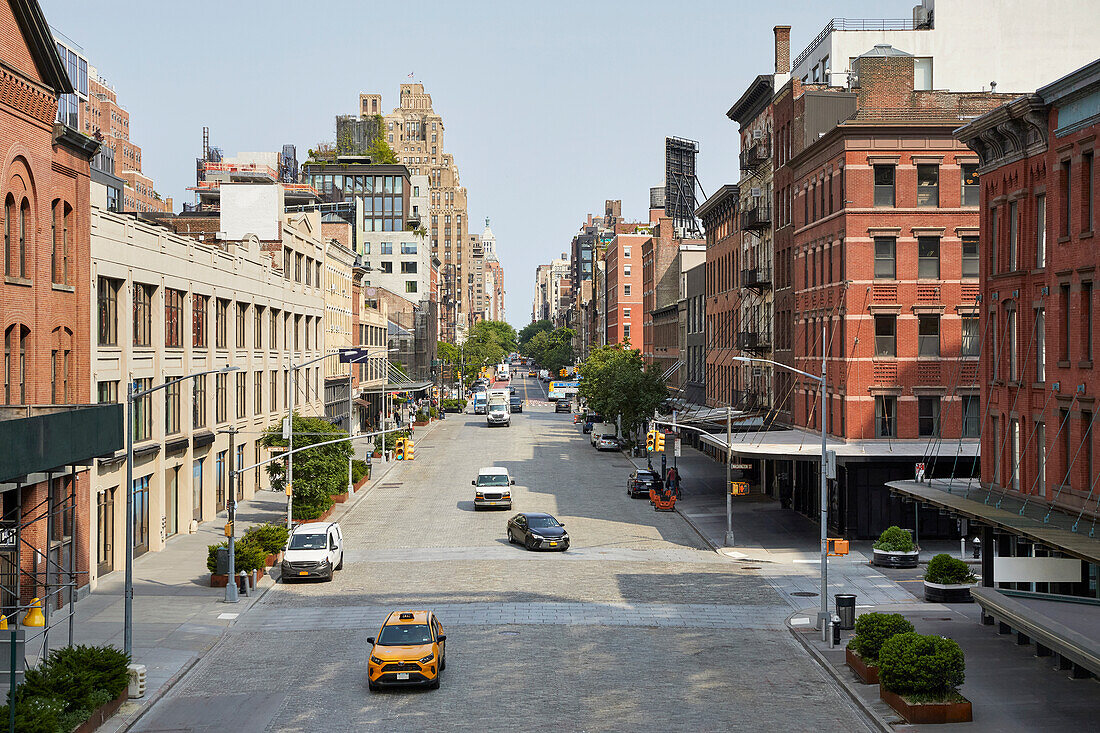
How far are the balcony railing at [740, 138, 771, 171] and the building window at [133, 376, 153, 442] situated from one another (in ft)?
124

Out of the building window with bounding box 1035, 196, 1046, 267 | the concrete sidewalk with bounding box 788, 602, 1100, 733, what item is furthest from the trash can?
the building window with bounding box 1035, 196, 1046, 267

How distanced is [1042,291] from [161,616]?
2822 centimetres

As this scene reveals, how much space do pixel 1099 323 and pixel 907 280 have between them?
20369 mm

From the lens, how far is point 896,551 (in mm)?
42094

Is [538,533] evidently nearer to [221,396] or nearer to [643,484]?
[643,484]

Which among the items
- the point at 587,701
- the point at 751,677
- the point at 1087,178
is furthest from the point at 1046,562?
the point at 587,701

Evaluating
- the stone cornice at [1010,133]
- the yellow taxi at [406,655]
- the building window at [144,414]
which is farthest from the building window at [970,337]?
the building window at [144,414]

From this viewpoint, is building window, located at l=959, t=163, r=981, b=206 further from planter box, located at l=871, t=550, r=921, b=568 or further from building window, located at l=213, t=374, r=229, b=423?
building window, located at l=213, t=374, r=229, b=423

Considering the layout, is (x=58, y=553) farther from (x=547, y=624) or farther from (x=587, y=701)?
(x=587, y=701)

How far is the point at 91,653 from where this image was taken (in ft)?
79.7

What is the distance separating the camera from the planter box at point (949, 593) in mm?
35625

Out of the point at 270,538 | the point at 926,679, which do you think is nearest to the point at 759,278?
the point at 270,538

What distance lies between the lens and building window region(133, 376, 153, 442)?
147 feet

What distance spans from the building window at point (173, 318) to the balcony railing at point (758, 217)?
33.3m
